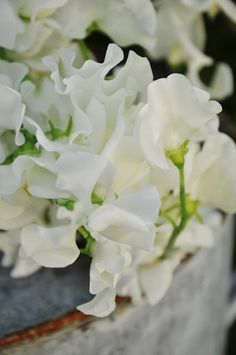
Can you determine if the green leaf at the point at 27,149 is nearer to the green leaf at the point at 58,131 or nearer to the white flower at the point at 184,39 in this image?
the green leaf at the point at 58,131

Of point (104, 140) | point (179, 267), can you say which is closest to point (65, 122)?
point (104, 140)

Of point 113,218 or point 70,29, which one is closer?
point 113,218

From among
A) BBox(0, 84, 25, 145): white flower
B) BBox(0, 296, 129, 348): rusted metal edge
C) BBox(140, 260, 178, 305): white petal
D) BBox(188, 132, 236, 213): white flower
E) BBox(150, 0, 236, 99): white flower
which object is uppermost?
BBox(0, 84, 25, 145): white flower

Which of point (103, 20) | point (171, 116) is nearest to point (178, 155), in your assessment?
point (171, 116)

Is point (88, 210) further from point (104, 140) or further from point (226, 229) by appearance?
point (226, 229)

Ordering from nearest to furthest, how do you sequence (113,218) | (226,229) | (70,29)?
(113,218)
(70,29)
(226,229)

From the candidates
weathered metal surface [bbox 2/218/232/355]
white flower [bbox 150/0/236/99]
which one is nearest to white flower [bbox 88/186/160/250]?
weathered metal surface [bbox 2/218/232/355]

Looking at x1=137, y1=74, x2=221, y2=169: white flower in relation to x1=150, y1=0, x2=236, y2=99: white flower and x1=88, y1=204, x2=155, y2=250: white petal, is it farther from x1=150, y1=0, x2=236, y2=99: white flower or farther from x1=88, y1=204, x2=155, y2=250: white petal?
x1=150, y1=0, x2=236, y2=99: white flower

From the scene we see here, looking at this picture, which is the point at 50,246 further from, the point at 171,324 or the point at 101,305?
the point at 171,324

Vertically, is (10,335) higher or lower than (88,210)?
lower
